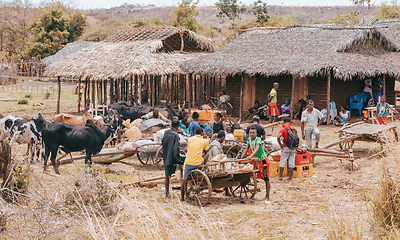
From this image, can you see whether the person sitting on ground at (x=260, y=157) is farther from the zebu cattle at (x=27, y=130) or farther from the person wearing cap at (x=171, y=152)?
the zebu cattle at (x=27, y=130)

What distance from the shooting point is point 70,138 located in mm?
10062

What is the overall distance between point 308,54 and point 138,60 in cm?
808

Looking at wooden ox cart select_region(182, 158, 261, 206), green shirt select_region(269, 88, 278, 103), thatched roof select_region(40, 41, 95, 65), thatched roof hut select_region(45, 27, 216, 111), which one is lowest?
wooden ox cart select_region(182, 158, 261, 206)

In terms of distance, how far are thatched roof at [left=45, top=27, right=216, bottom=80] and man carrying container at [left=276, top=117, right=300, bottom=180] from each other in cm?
1167

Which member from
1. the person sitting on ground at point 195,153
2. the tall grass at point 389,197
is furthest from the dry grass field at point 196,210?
the person sitting on ground at point 195,153

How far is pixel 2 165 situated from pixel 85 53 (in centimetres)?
1818

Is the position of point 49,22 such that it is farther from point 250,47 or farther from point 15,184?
point 15,184

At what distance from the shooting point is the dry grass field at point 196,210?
4.37m

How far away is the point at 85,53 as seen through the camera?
952 inches

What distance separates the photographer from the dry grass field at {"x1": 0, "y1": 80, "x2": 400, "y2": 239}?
172 inches

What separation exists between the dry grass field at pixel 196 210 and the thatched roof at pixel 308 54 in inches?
292

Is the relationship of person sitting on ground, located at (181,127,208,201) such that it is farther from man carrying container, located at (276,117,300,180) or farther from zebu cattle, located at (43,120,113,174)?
zebu cattle, located at (43,120,113,174)

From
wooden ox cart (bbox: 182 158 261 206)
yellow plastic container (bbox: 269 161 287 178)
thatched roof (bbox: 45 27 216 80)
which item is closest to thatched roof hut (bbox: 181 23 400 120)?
thatched roof (bbox: 45 27 216 80)

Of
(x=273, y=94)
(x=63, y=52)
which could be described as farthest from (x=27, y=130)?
(x=63, y=52)
